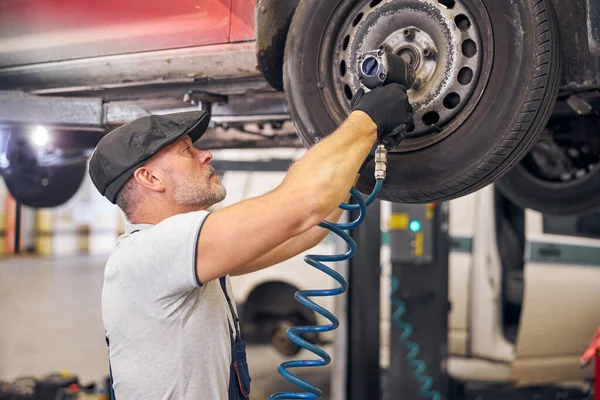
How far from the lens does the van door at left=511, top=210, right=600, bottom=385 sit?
4535mm

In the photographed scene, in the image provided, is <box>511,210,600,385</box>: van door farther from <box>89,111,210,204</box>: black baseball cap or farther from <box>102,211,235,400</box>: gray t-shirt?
<box>89,111,210,204</box>: black baseball cap

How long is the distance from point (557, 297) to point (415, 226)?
1.28 m

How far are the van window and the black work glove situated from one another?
11.7 feet

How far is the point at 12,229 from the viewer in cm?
1405

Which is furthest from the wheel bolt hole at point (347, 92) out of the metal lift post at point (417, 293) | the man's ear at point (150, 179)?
the metal lift post at point (417, 293)

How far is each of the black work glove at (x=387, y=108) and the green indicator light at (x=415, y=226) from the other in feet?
9.00

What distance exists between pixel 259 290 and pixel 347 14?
4.06m

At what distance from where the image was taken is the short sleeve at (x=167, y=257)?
137 cm

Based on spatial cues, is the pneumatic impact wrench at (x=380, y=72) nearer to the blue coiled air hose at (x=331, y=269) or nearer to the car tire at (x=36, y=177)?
the blue coiled air hose at (x=331, y=269)

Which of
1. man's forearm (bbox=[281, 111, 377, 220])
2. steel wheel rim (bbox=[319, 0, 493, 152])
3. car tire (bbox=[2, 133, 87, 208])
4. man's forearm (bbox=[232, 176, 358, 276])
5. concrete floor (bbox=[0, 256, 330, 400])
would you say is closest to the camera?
man's forearm (bbox=[281, 111, 377, 220])

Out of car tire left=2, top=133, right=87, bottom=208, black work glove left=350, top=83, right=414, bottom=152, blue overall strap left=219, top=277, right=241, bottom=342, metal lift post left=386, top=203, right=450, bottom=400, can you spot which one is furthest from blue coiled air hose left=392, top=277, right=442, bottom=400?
black work glove left=350, top=83, right=414, bottom=152

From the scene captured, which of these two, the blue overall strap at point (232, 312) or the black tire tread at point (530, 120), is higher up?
the black tire tread at point (530, 120)

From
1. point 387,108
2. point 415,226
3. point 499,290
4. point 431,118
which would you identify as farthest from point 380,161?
point 499,290

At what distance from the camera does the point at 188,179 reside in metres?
1.59
